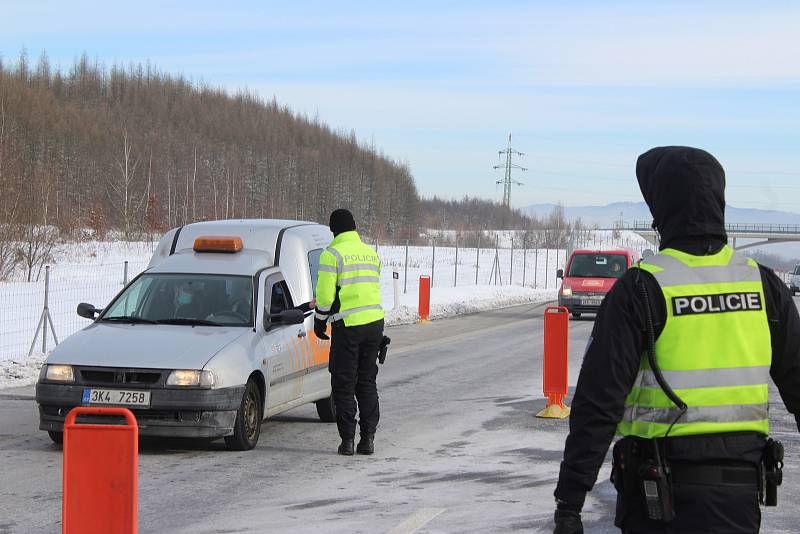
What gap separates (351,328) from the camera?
960 cm

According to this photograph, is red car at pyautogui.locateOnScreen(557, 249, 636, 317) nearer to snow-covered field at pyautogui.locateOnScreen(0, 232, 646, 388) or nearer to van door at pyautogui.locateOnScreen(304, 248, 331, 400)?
snow-covered field at pyautogui.locateOnScreen(0, 232, 646, 388)

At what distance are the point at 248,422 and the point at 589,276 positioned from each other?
20657 mm

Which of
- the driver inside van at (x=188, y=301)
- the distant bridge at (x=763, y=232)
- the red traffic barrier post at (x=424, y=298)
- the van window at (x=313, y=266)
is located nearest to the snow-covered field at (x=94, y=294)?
the red traffic barrier post at (x=424, y=298)

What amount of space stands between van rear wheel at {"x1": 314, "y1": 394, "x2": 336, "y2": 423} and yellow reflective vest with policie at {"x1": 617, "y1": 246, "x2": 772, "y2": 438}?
8245mm

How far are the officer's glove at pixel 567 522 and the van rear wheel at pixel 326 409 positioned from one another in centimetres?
835

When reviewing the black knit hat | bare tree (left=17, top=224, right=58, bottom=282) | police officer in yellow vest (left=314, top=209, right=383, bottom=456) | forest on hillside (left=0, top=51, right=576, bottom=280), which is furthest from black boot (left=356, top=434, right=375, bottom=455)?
forest on hillside (left=0, top=51, right=576, bottom=280)

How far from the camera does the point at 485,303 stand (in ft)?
120

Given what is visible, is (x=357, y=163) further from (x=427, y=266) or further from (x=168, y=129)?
(x=427, y=266)

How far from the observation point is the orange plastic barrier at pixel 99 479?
5.45 m

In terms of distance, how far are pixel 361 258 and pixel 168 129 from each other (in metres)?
122

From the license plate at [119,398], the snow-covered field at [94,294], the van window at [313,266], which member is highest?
the van window at [313,266]

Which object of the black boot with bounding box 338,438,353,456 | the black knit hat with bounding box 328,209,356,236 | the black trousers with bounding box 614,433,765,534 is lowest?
the black boot with bounding box 338,438,353,456

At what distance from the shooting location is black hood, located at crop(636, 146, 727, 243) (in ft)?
11.5

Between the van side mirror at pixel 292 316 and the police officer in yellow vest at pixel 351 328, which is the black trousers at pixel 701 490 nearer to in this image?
the police officer in yellow vest at pixel 351 328
